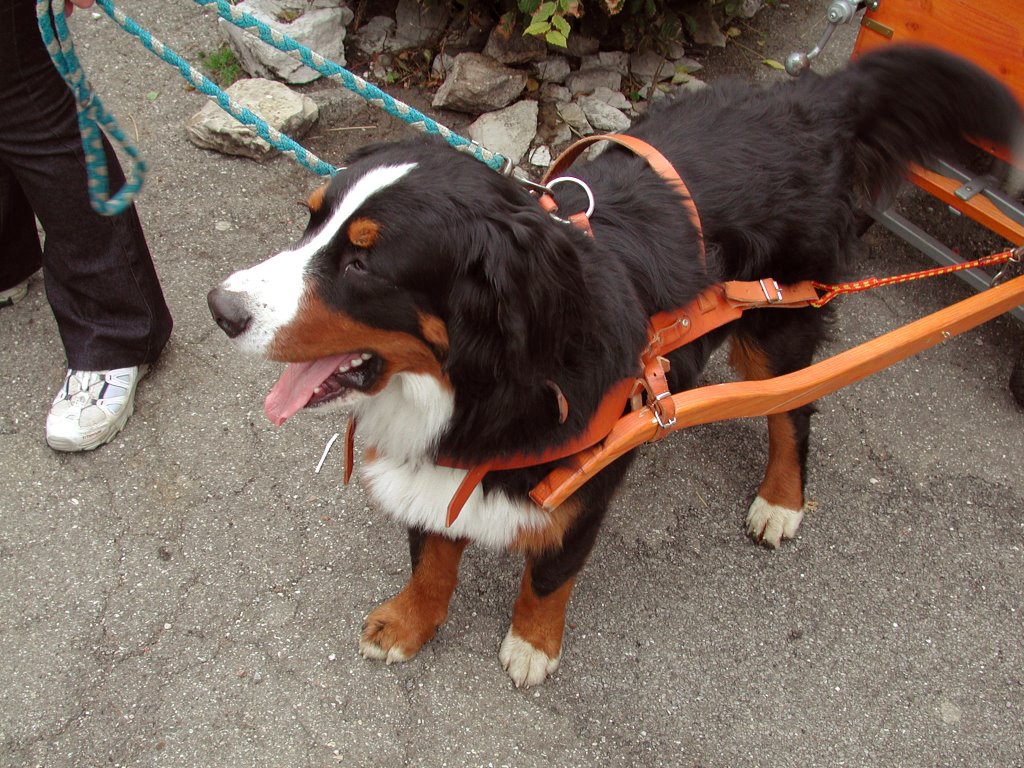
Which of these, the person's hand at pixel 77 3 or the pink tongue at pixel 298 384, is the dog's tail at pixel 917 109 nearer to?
the pink tongue at pixel 298 384

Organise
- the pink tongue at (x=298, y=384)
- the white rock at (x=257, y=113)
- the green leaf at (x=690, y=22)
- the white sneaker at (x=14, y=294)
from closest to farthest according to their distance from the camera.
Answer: the pink tongue at (x=298, y=384), the white sneaker at (x=14, y=294), the white rock at (x=257, y=113), the green leaf at (x=690, y=22)

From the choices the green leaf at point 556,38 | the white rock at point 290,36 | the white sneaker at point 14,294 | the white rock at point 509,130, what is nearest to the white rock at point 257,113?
the white rock at point 290,36

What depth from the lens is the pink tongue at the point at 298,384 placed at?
5.46 feet

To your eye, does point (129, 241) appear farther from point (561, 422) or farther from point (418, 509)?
point (561, 422)

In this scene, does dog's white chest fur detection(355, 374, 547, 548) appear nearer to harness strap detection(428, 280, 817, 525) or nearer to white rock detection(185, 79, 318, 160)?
harness strap detection(428, 280, 817, 525)

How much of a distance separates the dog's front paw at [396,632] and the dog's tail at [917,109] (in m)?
1.63

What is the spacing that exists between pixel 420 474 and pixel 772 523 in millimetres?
1218

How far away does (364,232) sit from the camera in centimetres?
155

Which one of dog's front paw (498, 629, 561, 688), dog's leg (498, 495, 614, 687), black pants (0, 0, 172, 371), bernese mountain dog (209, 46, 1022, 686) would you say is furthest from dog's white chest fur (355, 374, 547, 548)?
black pants (0, 0, 172, 371)

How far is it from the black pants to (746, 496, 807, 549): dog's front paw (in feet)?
6.40

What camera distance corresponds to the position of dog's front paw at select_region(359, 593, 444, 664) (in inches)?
86.9

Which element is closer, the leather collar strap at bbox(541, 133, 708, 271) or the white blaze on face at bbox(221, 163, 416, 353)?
the white blaze on face at bbox(221, 163, 416, 353)

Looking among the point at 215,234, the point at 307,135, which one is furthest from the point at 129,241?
the point at 307,135

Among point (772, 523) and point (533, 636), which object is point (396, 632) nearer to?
point (533, 636)
